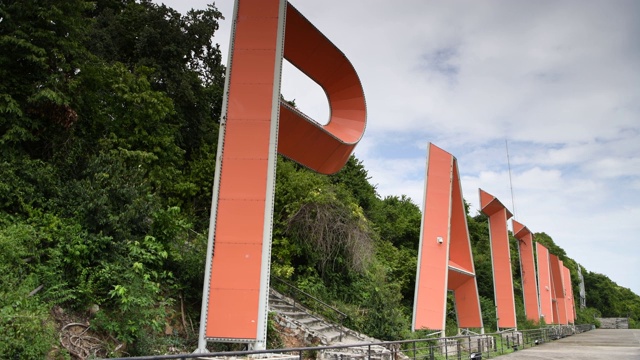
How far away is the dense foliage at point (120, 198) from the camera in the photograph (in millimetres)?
8469

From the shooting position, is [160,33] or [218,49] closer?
[160,33]

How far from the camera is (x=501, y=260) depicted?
22328mm

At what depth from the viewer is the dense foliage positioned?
8469 mm

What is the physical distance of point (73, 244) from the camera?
9.09m

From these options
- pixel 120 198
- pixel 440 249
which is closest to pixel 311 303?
pixel 440 249

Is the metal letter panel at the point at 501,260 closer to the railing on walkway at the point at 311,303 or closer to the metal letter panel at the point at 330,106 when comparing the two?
the railing on walkway at the point at 311,303

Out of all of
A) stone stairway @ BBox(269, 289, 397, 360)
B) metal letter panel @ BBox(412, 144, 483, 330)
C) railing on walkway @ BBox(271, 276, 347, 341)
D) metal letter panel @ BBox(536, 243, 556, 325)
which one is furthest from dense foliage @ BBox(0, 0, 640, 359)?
metal letter panel @ BBox(536, 243, 556, 325)

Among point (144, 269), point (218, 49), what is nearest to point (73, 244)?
point (144, 269)

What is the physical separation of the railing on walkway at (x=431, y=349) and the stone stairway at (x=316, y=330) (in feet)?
0.23

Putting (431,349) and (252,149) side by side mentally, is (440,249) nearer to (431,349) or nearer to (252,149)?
(431,349)

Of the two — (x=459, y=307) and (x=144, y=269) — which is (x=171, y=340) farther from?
(x=459, y=307)

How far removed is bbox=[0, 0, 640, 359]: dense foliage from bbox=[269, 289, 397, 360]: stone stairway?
99 centimetres

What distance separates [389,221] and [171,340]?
2216cm

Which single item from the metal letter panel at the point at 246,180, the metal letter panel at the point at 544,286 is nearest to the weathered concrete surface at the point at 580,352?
the metal letter panel at the point at 544,286
